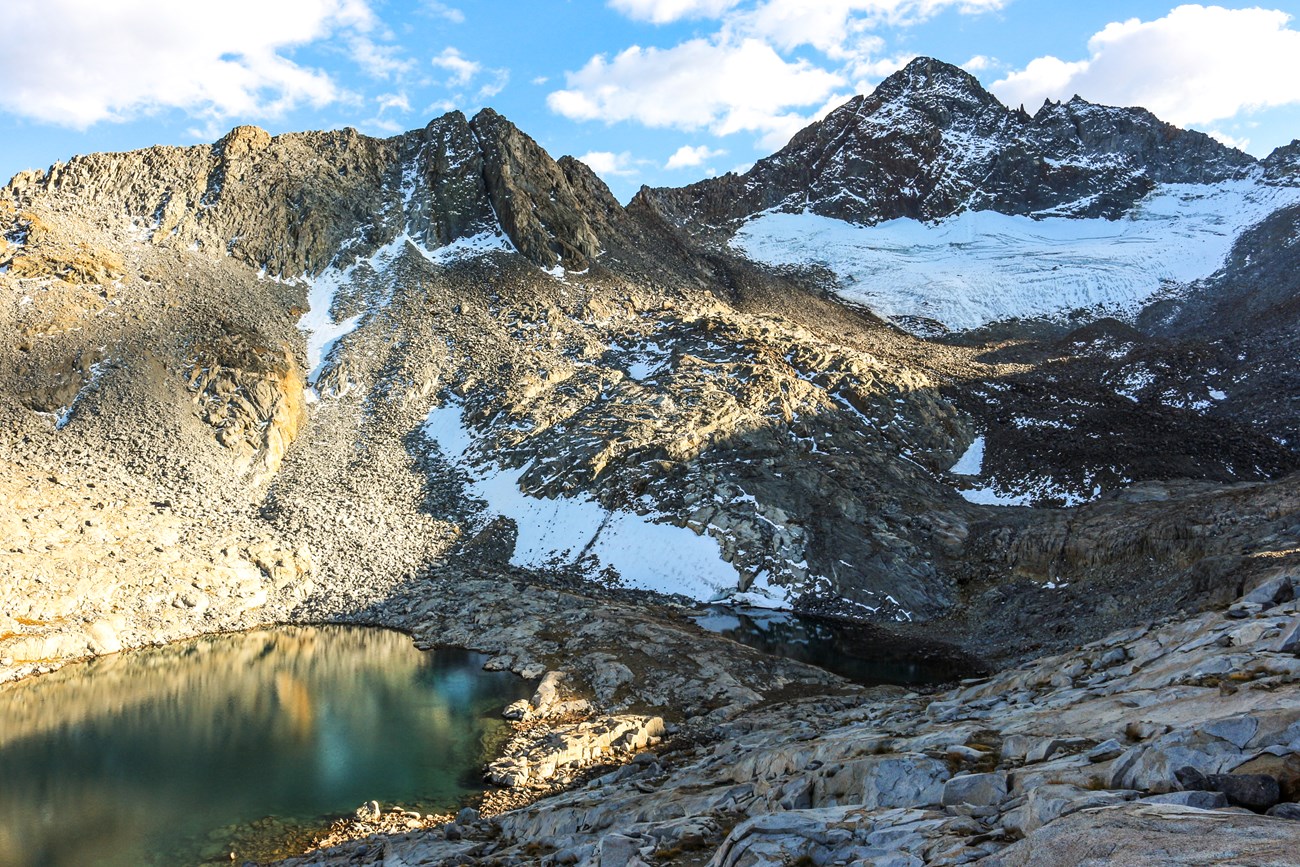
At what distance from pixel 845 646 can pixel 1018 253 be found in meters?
108

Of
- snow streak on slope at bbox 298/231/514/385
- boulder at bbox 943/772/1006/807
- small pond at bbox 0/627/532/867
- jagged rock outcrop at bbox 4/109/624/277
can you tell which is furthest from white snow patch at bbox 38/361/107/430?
boulder at bbox 943/772/1006/807

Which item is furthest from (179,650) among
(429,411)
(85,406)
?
(429,411)

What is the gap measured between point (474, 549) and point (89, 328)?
3714 centimetres

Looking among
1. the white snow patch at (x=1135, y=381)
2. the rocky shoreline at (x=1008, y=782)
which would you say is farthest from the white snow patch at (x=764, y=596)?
the white snow patch at (x=1135, y=381)

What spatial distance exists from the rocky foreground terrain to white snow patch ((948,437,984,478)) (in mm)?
359

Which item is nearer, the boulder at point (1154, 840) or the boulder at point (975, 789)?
the boulder at point (1154, 840)

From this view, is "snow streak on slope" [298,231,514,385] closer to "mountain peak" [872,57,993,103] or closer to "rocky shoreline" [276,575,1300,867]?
"rocky shoreline" [276,575,1300,867]

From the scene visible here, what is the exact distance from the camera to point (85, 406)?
179 feet

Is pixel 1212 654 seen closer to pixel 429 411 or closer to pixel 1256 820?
pixel 1256 820

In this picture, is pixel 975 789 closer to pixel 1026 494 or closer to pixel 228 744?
pixel 228 744

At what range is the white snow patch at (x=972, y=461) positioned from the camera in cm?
6594

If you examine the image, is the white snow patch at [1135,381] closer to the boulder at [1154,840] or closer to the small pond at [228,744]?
the small pond at [228,744]

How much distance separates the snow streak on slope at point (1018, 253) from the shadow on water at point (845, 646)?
7444 centimetres

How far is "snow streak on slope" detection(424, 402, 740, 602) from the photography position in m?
50.0
